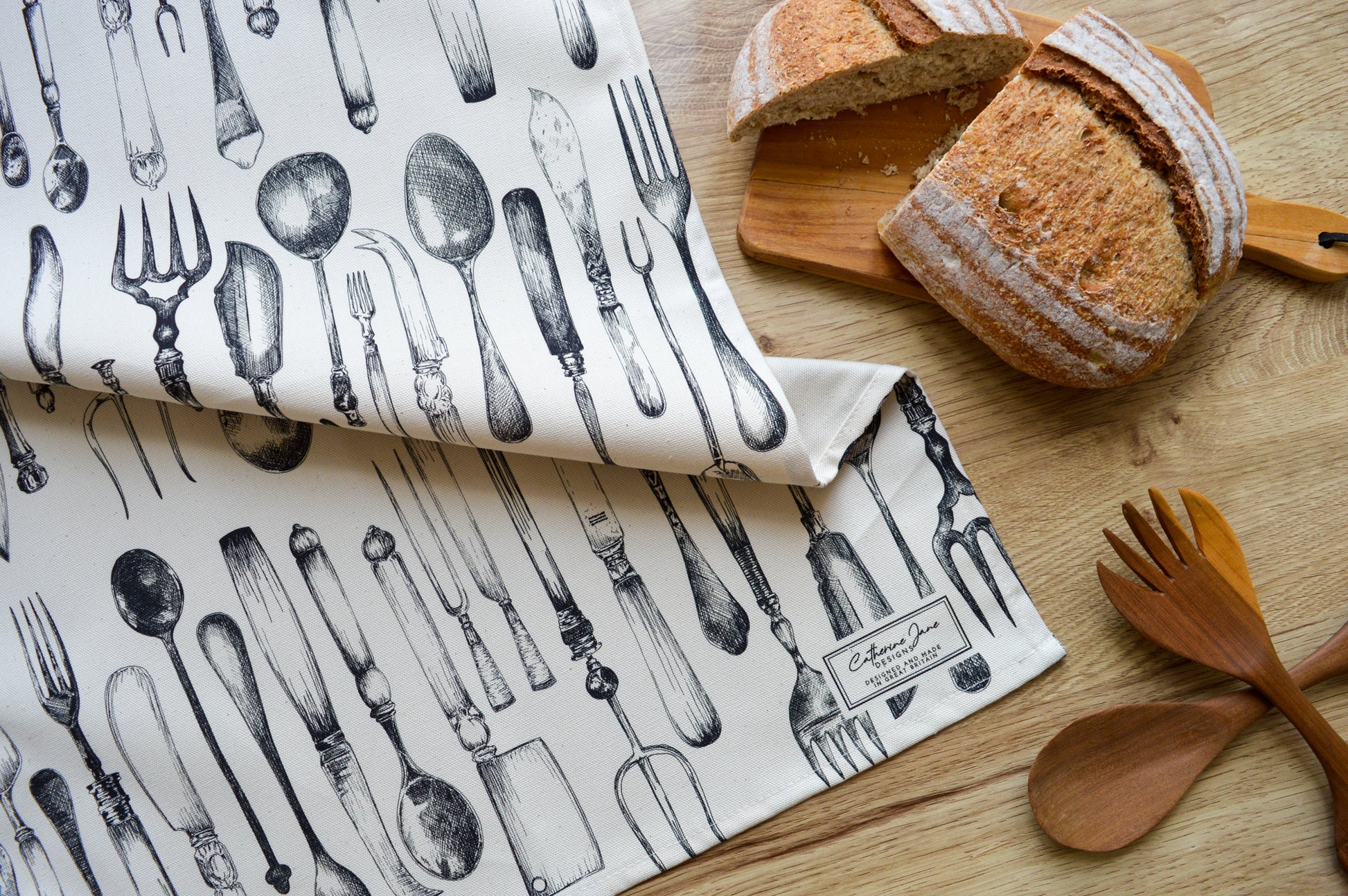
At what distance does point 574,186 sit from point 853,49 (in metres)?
0.33

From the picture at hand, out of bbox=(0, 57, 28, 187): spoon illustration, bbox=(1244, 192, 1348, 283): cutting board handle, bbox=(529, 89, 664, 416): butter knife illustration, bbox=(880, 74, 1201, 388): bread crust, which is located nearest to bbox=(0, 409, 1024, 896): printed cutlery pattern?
bbox=(529, 89, 664, 416): butter knife illustration

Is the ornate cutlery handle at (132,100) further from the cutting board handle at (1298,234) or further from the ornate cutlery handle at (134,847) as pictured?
the cutting board handle at (1298,234)

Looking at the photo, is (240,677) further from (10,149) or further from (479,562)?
(10,149)

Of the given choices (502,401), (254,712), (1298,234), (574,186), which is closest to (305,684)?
(254,712)

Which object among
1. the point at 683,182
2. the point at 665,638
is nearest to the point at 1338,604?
the point at 665,638

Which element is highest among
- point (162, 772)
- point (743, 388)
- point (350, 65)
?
point (350, 65)

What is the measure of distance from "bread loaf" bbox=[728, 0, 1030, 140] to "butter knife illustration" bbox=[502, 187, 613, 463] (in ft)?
0.80

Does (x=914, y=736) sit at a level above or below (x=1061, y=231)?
below

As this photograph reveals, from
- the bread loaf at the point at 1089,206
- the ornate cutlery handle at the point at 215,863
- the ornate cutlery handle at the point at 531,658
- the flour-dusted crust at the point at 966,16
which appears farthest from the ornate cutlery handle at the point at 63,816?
the flour-dusted crust at the point at 966,16

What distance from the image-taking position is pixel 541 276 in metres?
0.78

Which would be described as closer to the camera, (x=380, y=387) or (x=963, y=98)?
(x=380, y=387)

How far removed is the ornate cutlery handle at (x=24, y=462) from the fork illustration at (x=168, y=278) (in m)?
0.22

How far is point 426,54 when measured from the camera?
793mm

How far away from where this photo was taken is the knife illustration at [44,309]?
70cm
